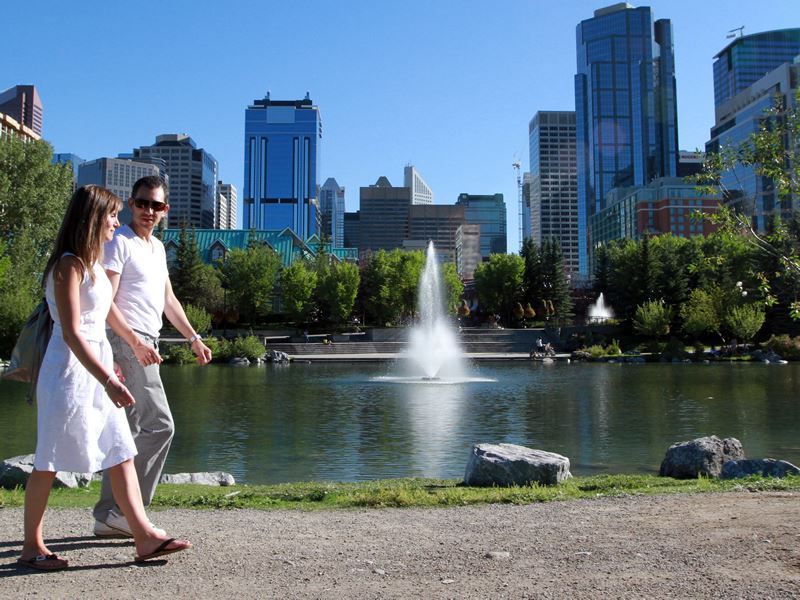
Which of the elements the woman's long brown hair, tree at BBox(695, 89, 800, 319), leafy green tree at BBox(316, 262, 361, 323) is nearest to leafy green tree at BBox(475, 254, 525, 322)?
leafy green tree at BBox(316, 262, 361, 323)

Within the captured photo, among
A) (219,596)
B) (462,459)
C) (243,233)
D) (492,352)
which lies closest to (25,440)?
(462,459)

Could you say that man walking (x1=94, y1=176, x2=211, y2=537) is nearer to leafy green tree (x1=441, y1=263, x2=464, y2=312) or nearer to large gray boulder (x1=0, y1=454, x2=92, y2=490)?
large gray boulder (x1=0, y1=454, x2=92, y2=490)

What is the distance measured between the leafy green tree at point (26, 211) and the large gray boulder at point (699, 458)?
129 ft

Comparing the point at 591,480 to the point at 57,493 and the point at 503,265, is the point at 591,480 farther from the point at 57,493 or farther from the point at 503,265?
the point at 503,265

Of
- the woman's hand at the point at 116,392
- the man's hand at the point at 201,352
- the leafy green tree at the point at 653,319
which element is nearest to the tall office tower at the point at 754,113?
the leafy green tree at the point at 653,319

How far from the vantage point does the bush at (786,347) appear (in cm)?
4828

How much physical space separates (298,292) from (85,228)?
67841 millimetres

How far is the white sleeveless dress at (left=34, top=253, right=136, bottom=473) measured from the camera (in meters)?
4.16

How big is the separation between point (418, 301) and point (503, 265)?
10470mm

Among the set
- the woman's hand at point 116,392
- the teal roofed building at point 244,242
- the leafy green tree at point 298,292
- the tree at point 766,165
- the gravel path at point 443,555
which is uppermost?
the teal roofed building at point 244,242

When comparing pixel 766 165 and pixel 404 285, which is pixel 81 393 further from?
pixel 404 285

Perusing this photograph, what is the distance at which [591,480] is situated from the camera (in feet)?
28.2

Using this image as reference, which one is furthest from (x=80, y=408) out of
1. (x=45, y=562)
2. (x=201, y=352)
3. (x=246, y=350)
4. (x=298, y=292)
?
(x=298, y=292)

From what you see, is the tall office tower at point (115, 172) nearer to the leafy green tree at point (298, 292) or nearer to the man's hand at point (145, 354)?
the leafy green tree at point (298, 292)
